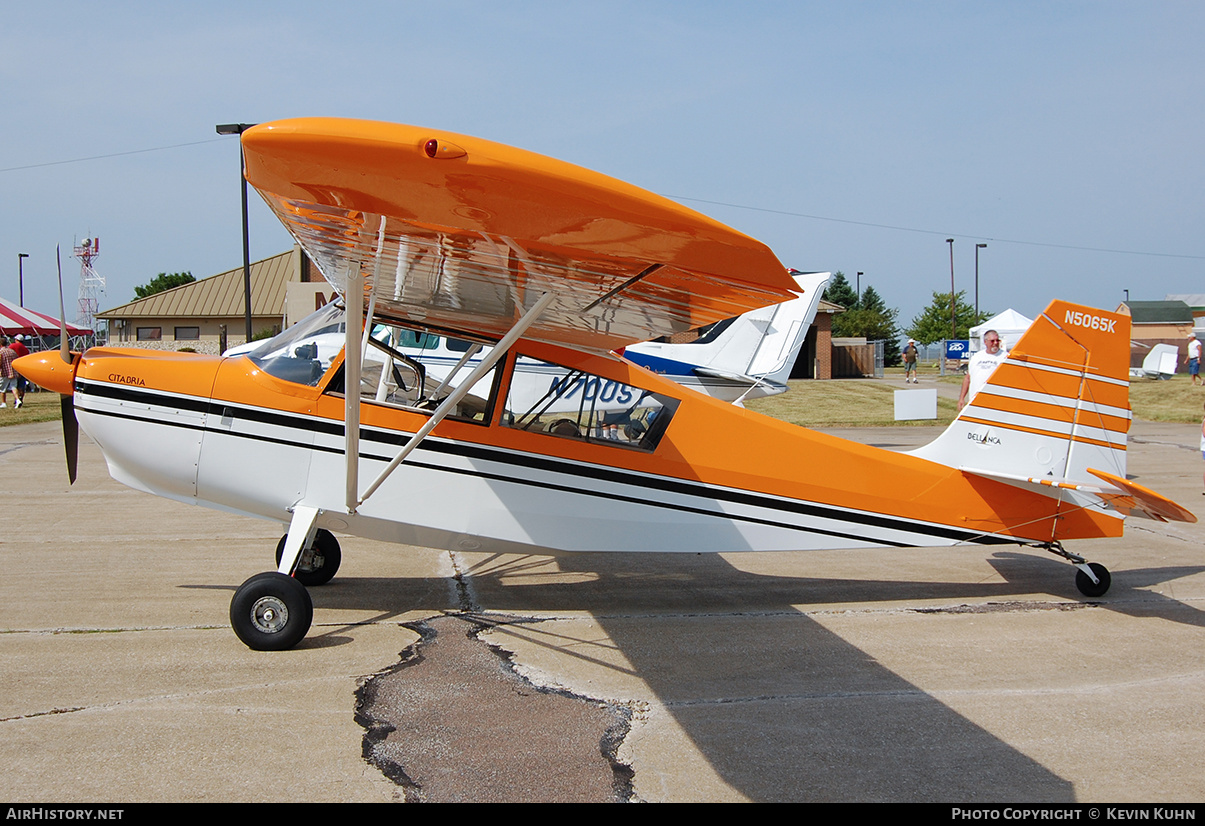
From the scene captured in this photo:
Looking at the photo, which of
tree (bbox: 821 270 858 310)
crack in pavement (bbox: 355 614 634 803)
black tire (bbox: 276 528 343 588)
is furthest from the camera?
tree (bbox: 821 270 858 310)

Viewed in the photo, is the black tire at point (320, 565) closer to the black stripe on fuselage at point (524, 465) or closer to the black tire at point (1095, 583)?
the black stripe on fuselage at point (524, 465)

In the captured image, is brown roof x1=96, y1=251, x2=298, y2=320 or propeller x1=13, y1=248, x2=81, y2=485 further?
brown roof x1=96, y1=251, x2=298, y2=320

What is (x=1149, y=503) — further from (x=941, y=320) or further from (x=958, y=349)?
(x=941, y=320)

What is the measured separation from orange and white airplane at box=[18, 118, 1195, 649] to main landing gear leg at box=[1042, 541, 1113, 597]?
21mm

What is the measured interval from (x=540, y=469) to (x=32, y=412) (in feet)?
76.2

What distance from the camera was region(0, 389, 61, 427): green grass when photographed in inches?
828

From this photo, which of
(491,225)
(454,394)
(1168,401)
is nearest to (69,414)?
(454,394)

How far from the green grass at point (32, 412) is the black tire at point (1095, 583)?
72.4 ft

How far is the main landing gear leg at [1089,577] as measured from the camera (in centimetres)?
630

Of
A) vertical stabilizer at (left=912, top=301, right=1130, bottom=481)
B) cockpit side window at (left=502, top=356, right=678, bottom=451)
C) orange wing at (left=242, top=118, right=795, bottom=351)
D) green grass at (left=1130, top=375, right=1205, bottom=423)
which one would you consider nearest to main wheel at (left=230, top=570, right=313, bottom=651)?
cockpit side window at (left=502, top=356, right=678, bottom=451)

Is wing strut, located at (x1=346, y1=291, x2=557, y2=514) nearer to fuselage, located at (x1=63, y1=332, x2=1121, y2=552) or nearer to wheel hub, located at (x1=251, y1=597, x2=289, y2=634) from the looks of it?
fuselage, located at (x1=63, y1=332, x2=1121, y2=552)

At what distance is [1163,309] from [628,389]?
278 feet

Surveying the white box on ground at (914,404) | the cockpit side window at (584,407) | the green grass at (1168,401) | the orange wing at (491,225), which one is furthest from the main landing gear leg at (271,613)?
the green grass at (1168,401)
